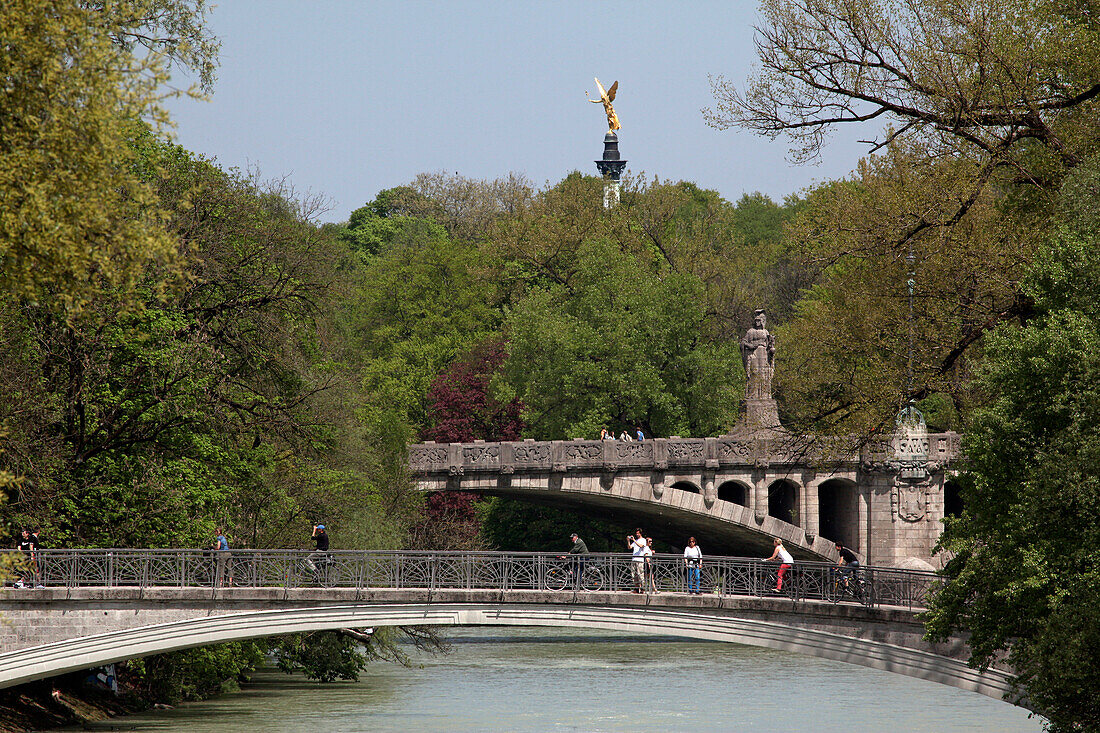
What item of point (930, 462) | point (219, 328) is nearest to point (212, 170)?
point (219, 328)

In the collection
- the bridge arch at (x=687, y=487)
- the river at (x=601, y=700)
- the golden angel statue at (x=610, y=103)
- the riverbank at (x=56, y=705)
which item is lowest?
the river at (x=601, y=700)

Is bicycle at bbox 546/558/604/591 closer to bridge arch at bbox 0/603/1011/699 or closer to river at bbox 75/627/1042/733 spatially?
bridge arch at bbox 0/603/1011/699

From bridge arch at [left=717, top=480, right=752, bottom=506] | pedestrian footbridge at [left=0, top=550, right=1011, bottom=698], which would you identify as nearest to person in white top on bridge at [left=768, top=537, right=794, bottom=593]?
pedestrian footbridge at [left=0, top=550, right=1011, bottom=698]

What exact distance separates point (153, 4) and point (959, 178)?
1122 centimetres

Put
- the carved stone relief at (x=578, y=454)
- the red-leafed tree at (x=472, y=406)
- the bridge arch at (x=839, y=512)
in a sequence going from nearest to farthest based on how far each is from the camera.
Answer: the carved stone relief at (x=578, y=454)
the bridge arch at (x=839, y=512)
the red-leafed tree at (x=472, y=406)

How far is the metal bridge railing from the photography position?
23203 millimetres

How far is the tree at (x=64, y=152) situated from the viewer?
34.4 feet

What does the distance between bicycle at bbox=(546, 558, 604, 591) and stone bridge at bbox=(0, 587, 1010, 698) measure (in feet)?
1.13

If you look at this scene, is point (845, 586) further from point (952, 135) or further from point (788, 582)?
point (952, 135)

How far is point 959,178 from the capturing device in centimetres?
2089

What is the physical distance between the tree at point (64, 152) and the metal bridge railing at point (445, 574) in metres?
12.6

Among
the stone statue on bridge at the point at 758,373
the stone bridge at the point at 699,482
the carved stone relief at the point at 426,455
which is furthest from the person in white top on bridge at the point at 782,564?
the carved stone relief at the point at 426,455

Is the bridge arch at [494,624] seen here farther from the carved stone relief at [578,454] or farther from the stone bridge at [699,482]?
the carved stone relief at [578,454]

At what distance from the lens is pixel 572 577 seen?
81.1 ft
